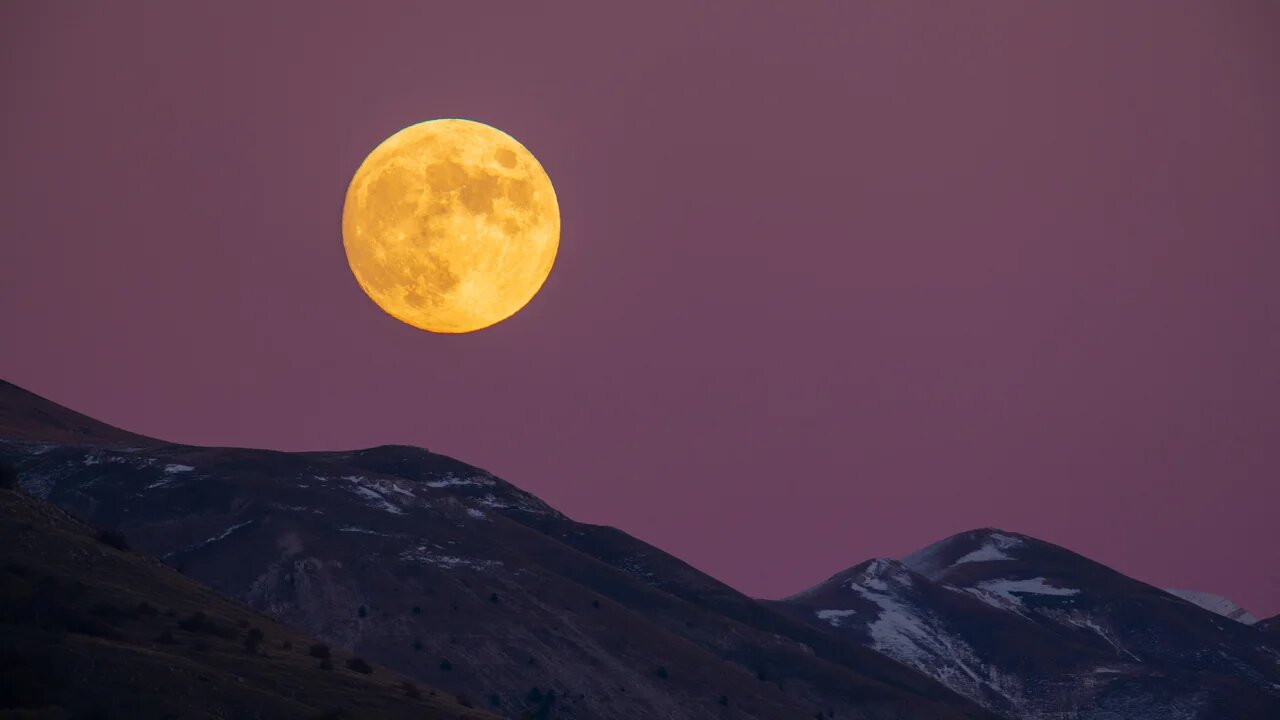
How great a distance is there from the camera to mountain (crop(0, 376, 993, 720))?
402 feet

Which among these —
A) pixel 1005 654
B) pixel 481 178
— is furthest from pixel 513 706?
pixel 1005 654

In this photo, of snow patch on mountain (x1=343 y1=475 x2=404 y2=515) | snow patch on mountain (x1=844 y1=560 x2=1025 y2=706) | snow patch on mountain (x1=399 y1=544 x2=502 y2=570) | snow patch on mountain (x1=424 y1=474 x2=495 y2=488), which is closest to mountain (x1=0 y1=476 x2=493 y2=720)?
snow patch on mountain (x1=399 y1=544 x2=502 y2=570)

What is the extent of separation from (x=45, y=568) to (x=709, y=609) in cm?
10986

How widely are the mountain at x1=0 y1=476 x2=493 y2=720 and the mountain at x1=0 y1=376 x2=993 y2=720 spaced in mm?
44016

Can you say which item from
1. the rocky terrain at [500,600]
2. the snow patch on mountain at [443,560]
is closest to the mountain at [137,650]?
the rocky terrain at [500,600]

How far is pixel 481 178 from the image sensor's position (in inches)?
3401

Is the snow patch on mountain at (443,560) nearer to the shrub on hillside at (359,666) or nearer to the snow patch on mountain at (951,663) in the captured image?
the shrub on hillside at (359,666)

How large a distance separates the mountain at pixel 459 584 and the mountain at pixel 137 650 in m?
44.0

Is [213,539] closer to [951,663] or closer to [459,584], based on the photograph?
[459,584]

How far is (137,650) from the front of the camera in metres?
53.8

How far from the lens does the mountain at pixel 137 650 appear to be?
163ft

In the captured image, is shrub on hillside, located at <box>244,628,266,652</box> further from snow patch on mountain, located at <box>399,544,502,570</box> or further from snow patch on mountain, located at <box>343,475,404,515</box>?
snow patch on mountain, located at <box>343,475,404,515</box>

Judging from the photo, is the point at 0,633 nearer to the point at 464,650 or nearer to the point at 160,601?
the point at 160,601

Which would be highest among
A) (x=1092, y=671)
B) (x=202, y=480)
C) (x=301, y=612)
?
(x=1092, y=671)
